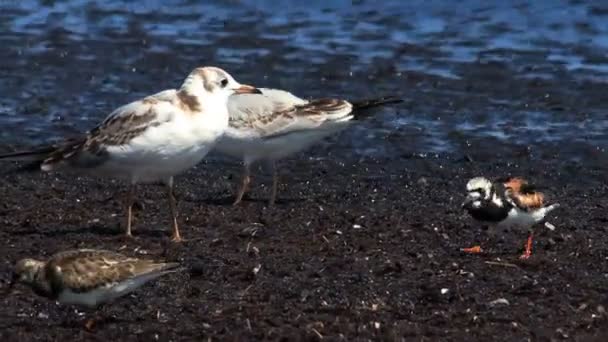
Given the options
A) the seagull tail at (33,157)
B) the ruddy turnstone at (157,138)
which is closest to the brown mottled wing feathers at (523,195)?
the ruddy turnstone at (157,138)

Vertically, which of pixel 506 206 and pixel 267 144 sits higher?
pixel 506 206

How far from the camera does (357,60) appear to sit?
1806 centimetres

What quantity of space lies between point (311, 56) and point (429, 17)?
7.37ft

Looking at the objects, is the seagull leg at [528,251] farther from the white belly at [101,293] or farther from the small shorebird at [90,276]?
the white belly at [101,293]

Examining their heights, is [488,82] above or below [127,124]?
below

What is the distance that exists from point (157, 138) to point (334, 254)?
161 centimetres

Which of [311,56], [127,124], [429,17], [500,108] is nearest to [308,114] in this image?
[127,124]

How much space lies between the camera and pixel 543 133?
50.4ft

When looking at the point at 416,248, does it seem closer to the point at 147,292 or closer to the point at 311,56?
the point at 147,292

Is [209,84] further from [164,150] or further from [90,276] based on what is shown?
[90,276]

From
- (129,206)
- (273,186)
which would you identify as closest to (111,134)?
(129,206)

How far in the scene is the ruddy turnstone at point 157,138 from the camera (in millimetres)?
11805

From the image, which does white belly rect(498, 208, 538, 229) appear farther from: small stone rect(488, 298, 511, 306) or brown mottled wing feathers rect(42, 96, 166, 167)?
brown mottled wing feathers rect(42, 96, 166, 167)

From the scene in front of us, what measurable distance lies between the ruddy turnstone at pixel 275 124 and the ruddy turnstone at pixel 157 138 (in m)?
1.29
